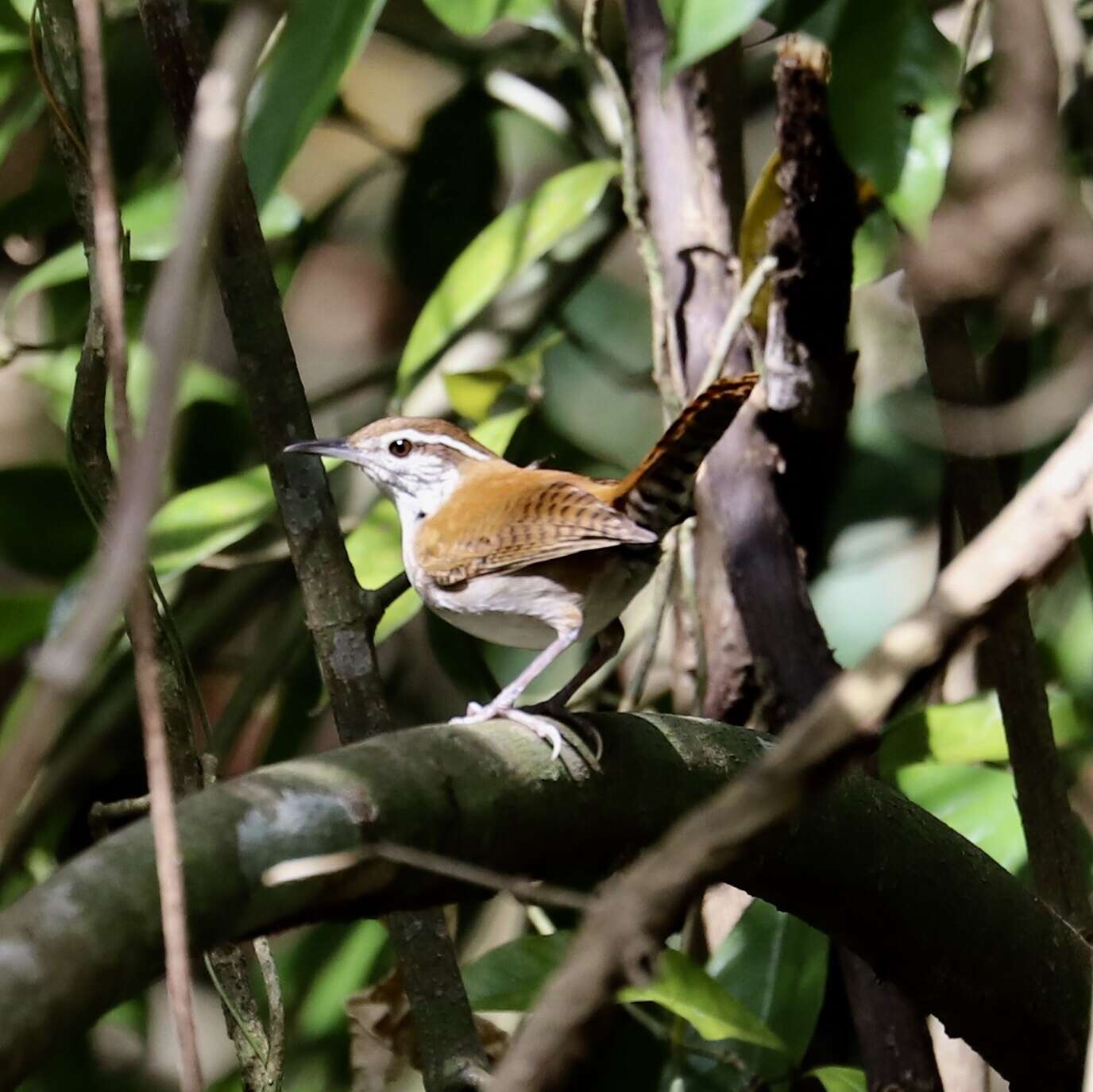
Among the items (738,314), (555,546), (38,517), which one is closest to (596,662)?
(555,546)

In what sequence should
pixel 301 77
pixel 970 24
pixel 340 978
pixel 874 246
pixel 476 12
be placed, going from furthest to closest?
1. pixel 340 978
2. pixel 874 246
3. pixel 970 24
4. pixel 476 12
5. pixel 301 77

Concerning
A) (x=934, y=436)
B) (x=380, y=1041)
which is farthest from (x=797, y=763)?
(x=934, y=436)

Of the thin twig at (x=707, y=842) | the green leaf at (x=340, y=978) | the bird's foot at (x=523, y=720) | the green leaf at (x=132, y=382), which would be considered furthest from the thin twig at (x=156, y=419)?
the green leaf at (x=340, y=978)

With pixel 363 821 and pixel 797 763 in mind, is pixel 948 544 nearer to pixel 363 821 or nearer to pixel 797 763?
pixel 363 821

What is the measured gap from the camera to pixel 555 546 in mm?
1513

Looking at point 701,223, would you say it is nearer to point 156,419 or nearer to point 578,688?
point 578,688

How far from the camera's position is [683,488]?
155 centimetres

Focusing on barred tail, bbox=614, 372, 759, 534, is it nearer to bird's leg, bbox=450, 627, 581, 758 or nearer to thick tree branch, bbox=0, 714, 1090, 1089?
bird's leg, bbox=450, 627, 581, 758

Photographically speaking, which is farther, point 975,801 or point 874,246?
point 874,246

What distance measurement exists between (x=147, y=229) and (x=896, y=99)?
1.33 meters

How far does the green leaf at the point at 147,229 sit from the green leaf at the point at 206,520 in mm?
386

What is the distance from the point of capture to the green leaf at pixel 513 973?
171 cm

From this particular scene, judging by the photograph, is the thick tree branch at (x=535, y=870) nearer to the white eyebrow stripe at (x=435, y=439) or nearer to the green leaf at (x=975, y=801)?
the green leaf at (x=975, y=801)

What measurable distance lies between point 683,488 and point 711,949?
974 mm
